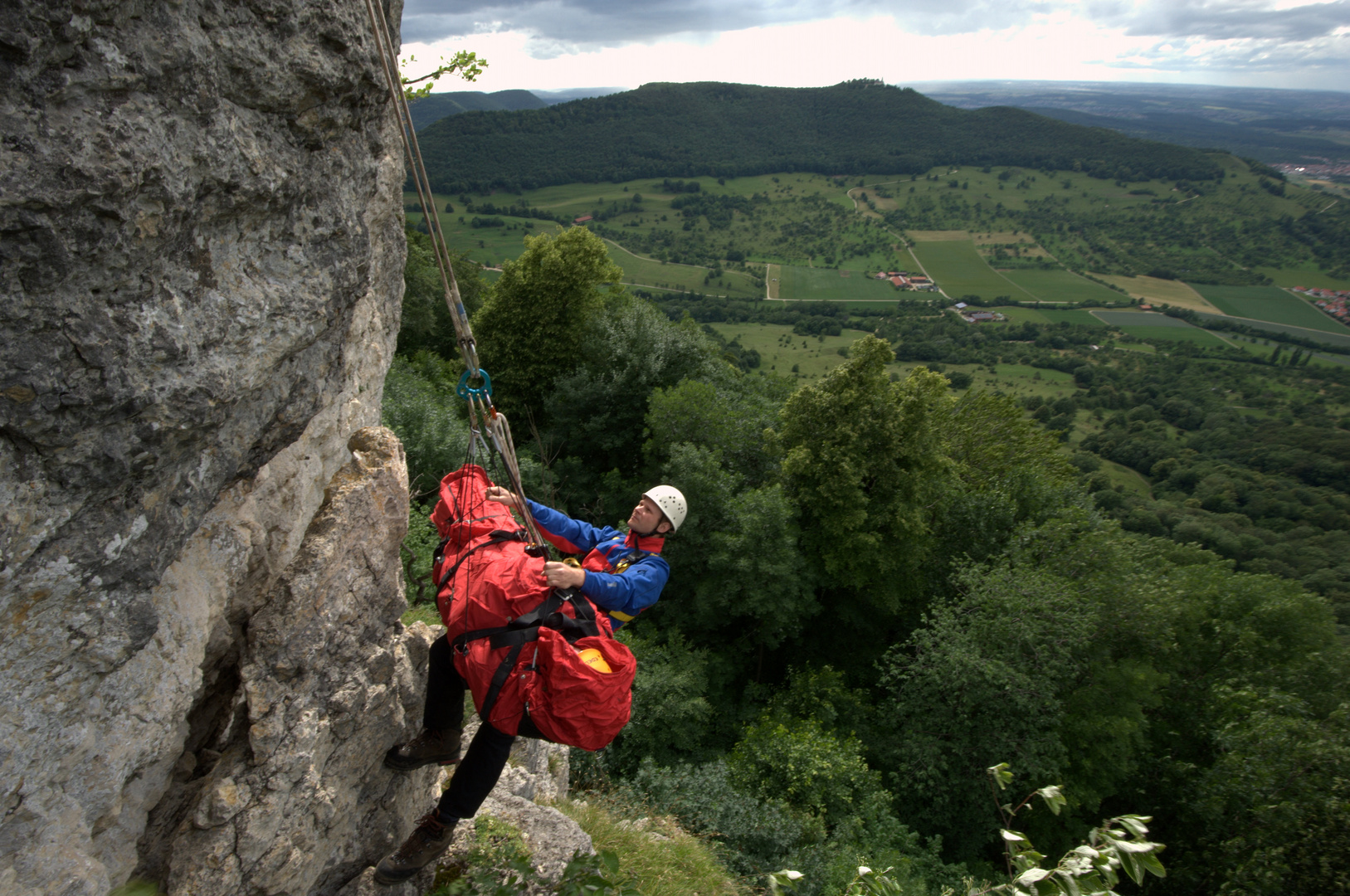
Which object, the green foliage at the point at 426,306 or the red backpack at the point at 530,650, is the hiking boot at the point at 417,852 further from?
the green foliage at the point at 426,306

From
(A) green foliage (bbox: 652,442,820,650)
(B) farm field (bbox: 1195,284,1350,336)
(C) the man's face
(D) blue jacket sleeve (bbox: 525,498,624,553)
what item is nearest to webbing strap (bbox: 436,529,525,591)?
(D) blue jacket sleeve (bbox: 525,498,624,553)

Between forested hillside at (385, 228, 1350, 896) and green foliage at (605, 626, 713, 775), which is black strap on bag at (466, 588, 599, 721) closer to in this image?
forested hillside at (385, 228, 1350, 896)

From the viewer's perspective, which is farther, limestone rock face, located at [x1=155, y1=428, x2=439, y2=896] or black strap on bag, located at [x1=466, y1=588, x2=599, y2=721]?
black strap on bag, located at [x1=466, y1=588, x2=599, y2=721]

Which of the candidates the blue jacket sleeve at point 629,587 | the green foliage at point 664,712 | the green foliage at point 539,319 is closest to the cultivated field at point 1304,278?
the green foliage at point 539,319

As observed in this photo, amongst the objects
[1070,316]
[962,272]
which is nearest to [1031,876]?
[1070,316]

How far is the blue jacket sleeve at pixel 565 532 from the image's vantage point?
219 inches

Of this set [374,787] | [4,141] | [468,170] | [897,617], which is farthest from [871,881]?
[468,170]

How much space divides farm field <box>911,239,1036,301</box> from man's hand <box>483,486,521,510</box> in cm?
15606

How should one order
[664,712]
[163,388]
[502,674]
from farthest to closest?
1. [664,712]
2. [502,674]
3. [163,388]

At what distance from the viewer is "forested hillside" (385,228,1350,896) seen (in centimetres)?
1310

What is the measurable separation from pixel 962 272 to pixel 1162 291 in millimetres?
48863

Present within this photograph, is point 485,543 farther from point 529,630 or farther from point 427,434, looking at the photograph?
point 427,434

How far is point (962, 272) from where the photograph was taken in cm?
16050

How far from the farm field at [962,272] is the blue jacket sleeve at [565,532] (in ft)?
511
